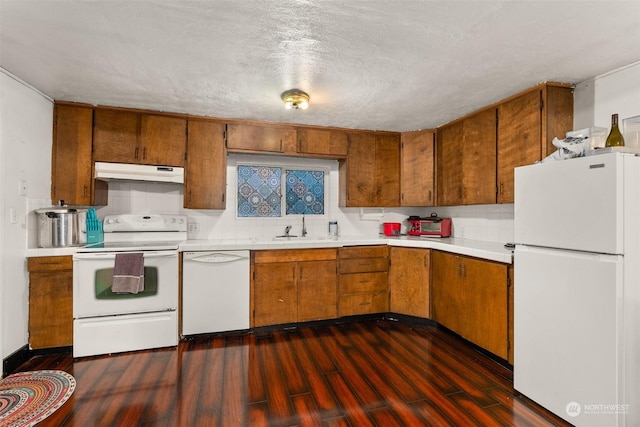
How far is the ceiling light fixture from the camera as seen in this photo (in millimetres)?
2486

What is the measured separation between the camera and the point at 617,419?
152cm

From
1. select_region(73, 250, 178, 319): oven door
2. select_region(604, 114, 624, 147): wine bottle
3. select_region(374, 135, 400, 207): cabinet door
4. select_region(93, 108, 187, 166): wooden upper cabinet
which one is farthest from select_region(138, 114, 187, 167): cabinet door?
select_region(604, 114, 624, 147): wine bottle

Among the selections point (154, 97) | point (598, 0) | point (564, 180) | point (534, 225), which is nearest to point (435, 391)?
point (534, 225)

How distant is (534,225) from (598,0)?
1217 mm

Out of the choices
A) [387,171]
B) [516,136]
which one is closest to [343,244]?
[387,171]

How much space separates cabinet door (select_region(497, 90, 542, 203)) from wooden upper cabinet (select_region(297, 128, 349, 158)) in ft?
5.41

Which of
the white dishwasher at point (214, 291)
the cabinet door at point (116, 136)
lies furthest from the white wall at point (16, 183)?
the white dishwasher at point (214, 291)

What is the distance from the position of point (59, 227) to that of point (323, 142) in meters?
2.71

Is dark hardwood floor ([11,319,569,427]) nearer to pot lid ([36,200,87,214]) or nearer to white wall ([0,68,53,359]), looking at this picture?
white wall ([0,68,53,359])

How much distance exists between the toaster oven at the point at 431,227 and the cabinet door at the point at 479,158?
624 mm

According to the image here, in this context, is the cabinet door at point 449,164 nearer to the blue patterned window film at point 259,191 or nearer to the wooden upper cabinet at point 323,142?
the wooden upper cabinet at point 323,142

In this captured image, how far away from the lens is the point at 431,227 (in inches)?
149

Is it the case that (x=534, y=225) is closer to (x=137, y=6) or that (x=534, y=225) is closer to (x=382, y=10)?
(x=382, y=10)

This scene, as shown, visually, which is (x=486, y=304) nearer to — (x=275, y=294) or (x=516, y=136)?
(x=516, y=136)
